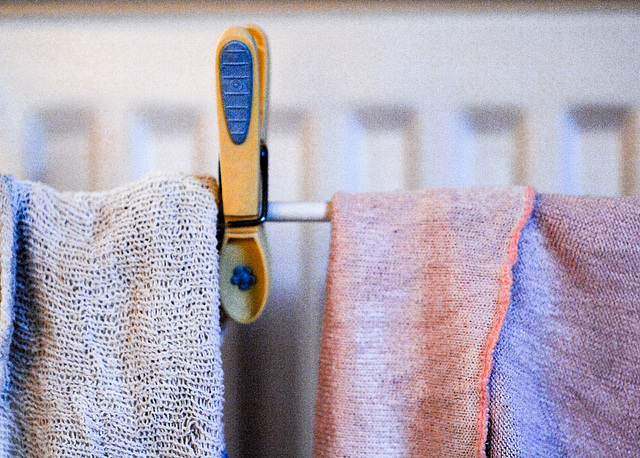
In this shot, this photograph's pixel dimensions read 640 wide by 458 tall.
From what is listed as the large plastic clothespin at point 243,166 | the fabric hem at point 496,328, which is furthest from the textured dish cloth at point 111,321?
the fabric hem at point 496,328

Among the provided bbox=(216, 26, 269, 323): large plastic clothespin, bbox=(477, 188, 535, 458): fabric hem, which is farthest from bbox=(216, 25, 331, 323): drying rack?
bbox=(477, 188, 535, 458): fabric hem

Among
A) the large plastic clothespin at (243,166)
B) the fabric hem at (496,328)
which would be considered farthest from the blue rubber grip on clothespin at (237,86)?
the fabric hem at (496,328)

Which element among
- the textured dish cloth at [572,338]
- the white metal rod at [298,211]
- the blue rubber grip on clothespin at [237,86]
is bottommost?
the textured dish cloth at [572,338]

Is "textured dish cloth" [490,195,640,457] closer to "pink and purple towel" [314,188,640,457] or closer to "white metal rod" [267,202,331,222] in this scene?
"pink and purple towel" [314,188,640,457]

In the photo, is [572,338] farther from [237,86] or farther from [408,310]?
[237,86]

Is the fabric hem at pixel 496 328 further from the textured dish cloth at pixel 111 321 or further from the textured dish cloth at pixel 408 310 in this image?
the textured dish cloth at pixel 111 321

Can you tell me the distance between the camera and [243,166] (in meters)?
0.32

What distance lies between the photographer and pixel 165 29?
0.53 meters

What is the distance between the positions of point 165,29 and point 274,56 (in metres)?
0.13

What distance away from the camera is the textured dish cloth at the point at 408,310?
0.32 m

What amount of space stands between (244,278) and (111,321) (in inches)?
3.9

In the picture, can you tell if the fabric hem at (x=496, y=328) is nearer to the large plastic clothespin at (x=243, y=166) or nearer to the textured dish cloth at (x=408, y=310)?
the textured dish cloth at (x=408, y=310)

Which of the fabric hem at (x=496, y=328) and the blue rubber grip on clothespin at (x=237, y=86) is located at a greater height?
the blue rubber grip on clothespin at (x=237, y=86)

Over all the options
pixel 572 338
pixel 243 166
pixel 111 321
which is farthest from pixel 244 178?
pixel 572 338
